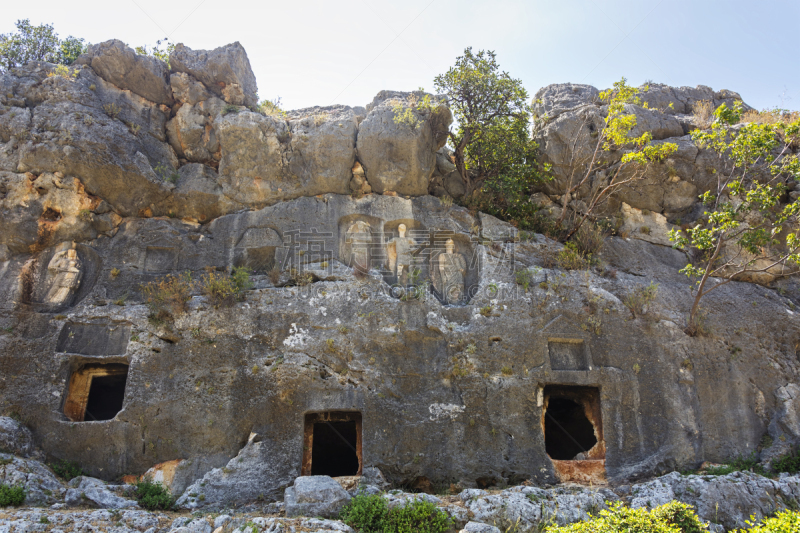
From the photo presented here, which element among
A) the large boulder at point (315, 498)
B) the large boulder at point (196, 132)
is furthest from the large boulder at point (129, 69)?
the large boulder at point (315, 498)

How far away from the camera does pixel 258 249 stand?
44.6 ft

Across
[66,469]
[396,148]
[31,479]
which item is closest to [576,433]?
[396,148]

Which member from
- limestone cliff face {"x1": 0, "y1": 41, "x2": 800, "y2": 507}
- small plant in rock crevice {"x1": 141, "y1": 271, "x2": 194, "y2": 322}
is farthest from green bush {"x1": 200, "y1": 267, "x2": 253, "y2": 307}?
small plant in rock crevice {"x1": 141, "y1": 271, "x2": 194, "y2": 322}

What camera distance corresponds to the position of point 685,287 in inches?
523

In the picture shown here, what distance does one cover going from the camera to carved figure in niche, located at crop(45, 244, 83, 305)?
40.6 feet

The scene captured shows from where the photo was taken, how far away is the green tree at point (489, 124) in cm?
1461

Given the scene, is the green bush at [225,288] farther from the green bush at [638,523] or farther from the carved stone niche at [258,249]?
the green bush at [638,523]

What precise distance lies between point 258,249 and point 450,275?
4.59 meters

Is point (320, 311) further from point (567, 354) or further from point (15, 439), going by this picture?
point (15, 439)

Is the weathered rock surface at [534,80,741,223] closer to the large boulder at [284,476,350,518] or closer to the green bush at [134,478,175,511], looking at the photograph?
the large boulder at [284,476,350,518]

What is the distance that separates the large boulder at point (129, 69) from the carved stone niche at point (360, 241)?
5.99 metres

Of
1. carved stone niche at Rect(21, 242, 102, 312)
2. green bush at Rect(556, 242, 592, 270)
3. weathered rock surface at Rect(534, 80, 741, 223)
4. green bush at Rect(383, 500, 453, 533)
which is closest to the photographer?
green bush at Rect(383, 500, 453, 533)

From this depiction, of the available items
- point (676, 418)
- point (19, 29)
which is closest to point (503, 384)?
point (676, 418)

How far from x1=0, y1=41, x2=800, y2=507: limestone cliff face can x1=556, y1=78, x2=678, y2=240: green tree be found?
60cm
